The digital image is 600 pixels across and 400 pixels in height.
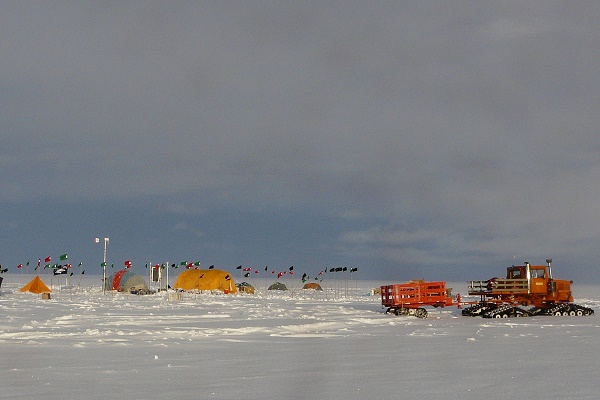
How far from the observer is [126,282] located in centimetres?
7325

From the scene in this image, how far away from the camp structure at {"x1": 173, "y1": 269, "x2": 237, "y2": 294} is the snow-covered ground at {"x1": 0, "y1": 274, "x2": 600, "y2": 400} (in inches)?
1772

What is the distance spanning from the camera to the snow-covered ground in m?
12.1

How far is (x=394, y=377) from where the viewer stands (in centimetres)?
1373

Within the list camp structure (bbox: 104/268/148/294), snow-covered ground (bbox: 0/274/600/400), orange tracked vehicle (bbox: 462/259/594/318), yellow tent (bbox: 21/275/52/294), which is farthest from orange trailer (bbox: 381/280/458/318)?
yellow tent (bbox: 21/275/52/294)

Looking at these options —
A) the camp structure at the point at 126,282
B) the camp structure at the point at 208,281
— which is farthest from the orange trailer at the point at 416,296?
the camp structure at the point at 126,282

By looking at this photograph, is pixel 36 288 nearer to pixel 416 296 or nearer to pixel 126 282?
pixel 126 282

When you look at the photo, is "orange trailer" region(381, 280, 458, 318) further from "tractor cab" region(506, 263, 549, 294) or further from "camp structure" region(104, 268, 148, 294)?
"camp structure" region(104, 268, 148, 294)

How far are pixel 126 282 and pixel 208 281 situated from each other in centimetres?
878

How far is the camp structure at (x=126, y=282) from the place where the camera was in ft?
238

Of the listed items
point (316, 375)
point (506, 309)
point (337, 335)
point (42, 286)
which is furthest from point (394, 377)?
point (42, 286)

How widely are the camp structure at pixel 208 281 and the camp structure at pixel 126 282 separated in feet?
13.3

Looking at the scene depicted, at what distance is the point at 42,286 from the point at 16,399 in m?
58.8

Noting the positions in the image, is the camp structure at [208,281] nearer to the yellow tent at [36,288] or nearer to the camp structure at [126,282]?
the camp structure at [126,282]

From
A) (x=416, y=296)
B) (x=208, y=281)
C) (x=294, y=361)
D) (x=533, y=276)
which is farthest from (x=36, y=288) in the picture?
(x=294, y=361)
